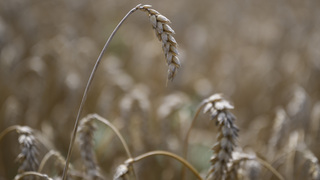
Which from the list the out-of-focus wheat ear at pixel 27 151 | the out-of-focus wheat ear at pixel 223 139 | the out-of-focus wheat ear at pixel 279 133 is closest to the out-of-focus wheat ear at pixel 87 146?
the out-of-focus wheat ear at pixel 27 151

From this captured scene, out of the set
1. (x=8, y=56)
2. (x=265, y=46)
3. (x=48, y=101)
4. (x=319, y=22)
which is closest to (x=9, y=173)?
(x=48, y=101)

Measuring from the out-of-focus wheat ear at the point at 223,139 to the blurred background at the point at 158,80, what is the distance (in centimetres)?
5

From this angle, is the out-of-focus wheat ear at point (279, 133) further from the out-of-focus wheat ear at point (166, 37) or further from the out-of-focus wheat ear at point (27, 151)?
the out-of-focus wheat ear at point (27, 151)

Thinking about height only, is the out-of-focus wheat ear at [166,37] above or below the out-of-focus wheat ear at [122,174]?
above

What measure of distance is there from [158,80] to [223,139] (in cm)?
239

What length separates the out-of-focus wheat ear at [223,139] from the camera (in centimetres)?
114

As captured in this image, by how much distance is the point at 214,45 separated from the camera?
4.43 metres

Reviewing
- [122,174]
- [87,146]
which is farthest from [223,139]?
[87,146]

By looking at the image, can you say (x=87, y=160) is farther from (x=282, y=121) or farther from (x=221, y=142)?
(x=282, y=121)

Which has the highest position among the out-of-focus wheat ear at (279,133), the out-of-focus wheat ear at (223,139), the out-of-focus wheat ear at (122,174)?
the out-of-focus wheat ear at (279,133)

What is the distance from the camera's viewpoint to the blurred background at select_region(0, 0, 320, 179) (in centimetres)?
206

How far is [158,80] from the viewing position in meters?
3.50

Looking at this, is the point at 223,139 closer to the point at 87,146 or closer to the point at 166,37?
the point at 166,37

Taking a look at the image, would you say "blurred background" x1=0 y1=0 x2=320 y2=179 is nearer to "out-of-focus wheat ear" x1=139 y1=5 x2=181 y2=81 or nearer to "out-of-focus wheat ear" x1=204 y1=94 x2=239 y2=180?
"out-of-focus wheat ear" x1=204 y1=94 x2=239 y2=180
